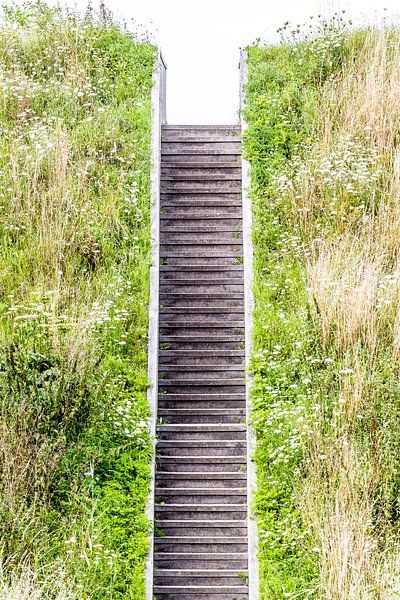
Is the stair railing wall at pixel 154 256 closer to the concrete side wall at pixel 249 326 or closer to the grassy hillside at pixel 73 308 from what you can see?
the grassy hillside at pixel 73 308

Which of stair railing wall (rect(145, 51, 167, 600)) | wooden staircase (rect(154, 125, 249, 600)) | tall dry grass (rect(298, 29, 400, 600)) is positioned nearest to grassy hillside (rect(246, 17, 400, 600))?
tall dry grass (rect(298, 29, 400, 600))

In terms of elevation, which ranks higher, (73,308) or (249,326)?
(73,308)

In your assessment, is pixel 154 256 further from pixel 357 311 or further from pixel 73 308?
pixel 357 311

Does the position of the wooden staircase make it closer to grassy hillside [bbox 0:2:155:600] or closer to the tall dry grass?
grassy hillside [bbox 0:2:155:600]

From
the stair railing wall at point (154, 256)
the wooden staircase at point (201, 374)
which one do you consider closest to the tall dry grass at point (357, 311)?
the wooden staircase at point (201, 374)

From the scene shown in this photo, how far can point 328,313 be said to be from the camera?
14.7 metres

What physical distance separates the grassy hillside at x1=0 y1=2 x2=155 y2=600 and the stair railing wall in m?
0.10

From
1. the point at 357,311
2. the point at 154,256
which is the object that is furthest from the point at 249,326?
the point at 154,256

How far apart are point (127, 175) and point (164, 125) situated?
213 centimetres

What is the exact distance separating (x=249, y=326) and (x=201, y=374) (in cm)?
86

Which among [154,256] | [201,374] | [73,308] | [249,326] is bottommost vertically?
[201,374]

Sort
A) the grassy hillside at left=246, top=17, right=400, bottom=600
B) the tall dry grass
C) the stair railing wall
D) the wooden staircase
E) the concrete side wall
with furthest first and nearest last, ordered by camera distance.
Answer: the wooden staircase < the stair railing wall < the concrete side wall < the grassy hillside at left=246, top=17, right=400, bottom=600 < the tall dry grass

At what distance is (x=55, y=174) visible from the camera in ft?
57.3

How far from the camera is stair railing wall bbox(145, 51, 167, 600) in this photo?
13566 millimetres
